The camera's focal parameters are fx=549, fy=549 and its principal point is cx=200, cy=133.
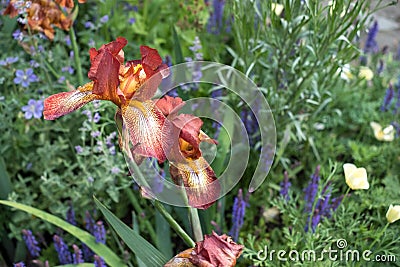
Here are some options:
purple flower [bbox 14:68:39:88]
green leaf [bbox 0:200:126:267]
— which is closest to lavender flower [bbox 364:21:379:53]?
purple flower [bbox 14:68:39:88]

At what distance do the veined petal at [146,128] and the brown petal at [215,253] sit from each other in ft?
0.68

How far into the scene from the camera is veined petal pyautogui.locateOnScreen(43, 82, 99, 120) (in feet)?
3.47

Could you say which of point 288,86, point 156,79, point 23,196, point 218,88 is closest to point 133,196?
point 23,196

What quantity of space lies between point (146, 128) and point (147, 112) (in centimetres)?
4

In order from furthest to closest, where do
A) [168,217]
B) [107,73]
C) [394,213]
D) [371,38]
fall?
1. [371,38]
2. [394,213]
3. [168,217]
4. [107,73]

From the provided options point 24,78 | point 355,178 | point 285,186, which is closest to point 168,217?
point 355,178

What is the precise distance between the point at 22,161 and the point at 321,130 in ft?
3.97

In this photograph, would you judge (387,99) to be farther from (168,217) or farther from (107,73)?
(107,73)

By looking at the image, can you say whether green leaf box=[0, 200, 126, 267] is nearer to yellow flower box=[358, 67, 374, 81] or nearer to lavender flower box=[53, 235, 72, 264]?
lavender flower box=[53, 235, 72, 264]

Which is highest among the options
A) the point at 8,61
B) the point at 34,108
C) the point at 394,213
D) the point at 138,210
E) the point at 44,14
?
the point at 44,14

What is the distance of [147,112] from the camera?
106 centimetres

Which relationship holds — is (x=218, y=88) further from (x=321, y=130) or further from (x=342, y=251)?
(x=342, y=251)

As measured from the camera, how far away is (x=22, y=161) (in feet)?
6.49

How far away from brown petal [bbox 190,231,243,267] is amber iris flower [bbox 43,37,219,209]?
0.08m
